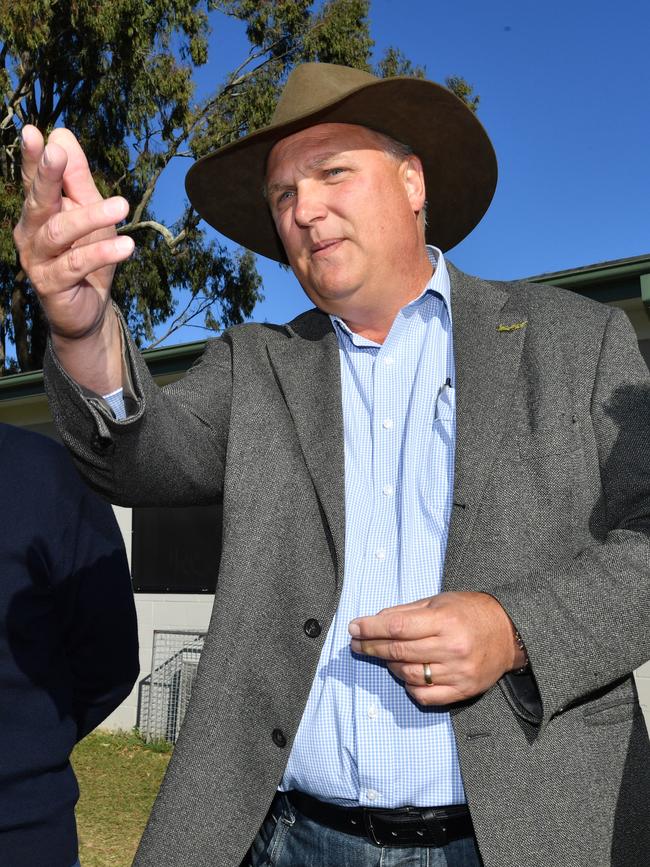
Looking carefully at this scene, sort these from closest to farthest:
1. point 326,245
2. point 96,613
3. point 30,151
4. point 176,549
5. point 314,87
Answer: point 30,151 → point 326,245 → point 314,87 → point 96,613 → point 176,549

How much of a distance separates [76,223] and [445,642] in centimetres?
92

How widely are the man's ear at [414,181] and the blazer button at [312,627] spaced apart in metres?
1.18

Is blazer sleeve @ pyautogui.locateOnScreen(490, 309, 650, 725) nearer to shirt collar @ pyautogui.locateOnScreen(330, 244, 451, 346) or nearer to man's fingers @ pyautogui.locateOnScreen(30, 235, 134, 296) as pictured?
shirt collar @ pyautogui.locateOnScreen(330, 244, 451, 346)

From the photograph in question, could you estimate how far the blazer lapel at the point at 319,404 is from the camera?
1941mm

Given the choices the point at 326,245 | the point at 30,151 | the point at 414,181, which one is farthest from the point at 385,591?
the point at 414,181

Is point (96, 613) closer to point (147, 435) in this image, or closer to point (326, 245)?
point (147, 435)

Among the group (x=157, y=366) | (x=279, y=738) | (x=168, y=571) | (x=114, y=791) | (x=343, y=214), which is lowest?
(x=114, y=791)

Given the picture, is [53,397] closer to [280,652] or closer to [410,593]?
[280,652]

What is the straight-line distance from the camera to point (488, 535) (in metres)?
1.81

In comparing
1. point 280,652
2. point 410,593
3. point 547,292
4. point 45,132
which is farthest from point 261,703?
point 45,132

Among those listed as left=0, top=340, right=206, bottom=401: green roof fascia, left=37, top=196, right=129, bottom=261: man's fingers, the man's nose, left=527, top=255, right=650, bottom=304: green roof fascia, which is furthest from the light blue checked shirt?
left=0, top=340, right=206, bottom=401: green roof fascia

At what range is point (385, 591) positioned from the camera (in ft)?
6.31

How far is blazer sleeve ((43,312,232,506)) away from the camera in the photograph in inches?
67.8

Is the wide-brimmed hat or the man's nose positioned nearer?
the man's nose
